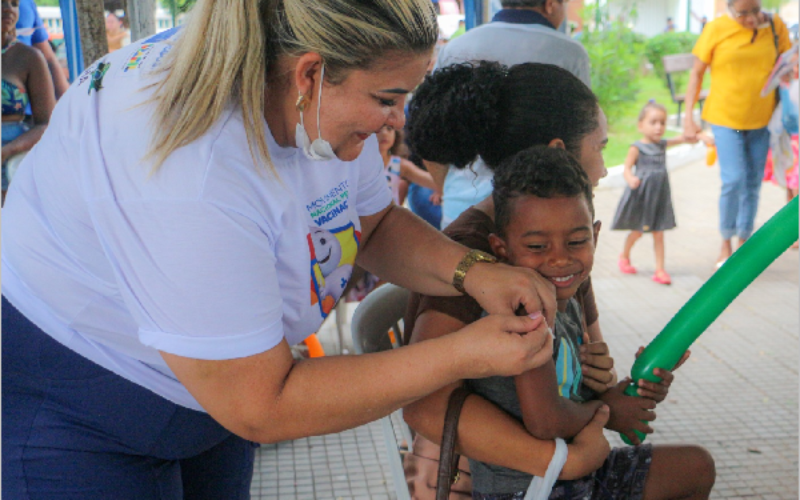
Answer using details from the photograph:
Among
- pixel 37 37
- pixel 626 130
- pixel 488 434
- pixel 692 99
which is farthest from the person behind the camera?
pixel 626 130

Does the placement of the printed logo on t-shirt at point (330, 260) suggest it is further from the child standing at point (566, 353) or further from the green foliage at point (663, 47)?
the green foliage at point (663, 47)

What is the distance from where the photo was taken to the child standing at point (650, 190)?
18.3 feet

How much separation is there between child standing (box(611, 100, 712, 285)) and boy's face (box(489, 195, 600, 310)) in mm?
4026

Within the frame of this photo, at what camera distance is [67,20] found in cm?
297

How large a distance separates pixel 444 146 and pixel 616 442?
6.18 feet

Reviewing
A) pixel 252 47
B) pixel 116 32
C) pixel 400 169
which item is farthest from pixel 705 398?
pixel 116 32

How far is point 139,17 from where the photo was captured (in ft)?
7.72

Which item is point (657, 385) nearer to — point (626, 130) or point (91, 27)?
point (91, 27)

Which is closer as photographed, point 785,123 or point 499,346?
point 499,346

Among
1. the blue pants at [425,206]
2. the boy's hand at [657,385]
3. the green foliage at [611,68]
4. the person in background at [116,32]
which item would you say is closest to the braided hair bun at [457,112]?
the boy's hand at [657,385]

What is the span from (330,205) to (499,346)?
407mm

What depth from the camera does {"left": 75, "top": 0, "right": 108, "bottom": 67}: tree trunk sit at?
2271 millimetres

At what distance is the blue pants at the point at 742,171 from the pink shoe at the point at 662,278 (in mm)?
646

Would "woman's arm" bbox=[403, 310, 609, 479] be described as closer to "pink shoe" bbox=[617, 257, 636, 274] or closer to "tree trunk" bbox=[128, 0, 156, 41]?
"tree trunk" bbox=[128, 0, 156, 41]
